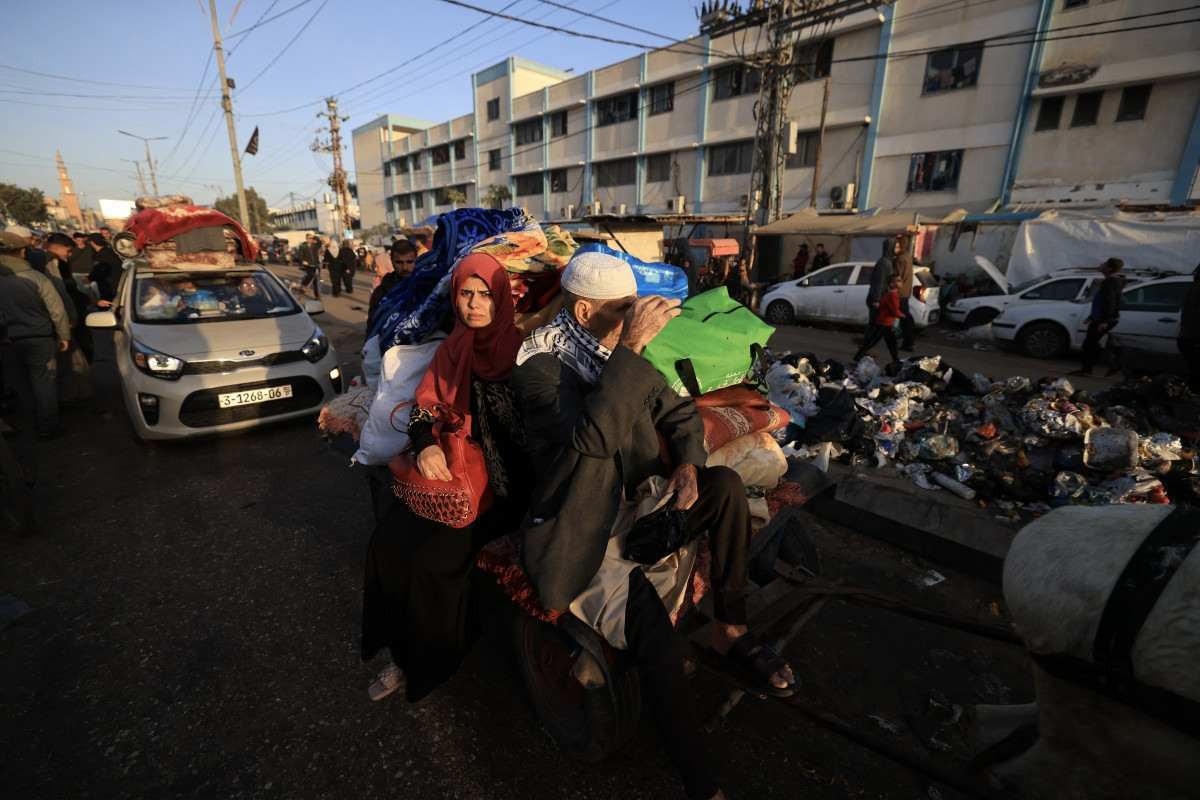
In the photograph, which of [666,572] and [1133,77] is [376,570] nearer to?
[666,572]

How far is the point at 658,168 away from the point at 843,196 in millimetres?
10126

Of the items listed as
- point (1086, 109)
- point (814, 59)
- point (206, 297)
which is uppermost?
point (814, 59)

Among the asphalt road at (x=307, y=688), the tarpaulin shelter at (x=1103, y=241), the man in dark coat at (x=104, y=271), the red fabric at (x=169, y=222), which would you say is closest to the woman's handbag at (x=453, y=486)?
the asphalt road at (x=307, y=688)

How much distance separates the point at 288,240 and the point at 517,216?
51.0m

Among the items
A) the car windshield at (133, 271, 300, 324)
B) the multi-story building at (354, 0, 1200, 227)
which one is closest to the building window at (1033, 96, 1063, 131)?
the multi-story building at (354, 0, 1200, 227)

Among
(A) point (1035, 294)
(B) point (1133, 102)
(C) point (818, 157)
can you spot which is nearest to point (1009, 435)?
(A) point (1035, 294)

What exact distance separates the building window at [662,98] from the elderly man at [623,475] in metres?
28.2

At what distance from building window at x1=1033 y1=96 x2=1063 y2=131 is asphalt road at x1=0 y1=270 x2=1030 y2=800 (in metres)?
20.3

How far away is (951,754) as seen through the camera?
216 centimetres

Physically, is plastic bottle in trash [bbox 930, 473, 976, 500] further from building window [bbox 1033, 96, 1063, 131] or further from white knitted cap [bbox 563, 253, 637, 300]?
building window [bbox 1033, 96, 1063, 131]

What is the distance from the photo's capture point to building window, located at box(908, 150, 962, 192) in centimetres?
1888

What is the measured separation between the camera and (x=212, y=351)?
16.8 feet

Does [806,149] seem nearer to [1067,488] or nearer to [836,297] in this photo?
[836,297]

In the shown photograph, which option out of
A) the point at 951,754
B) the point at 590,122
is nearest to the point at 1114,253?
the point at 951,754
